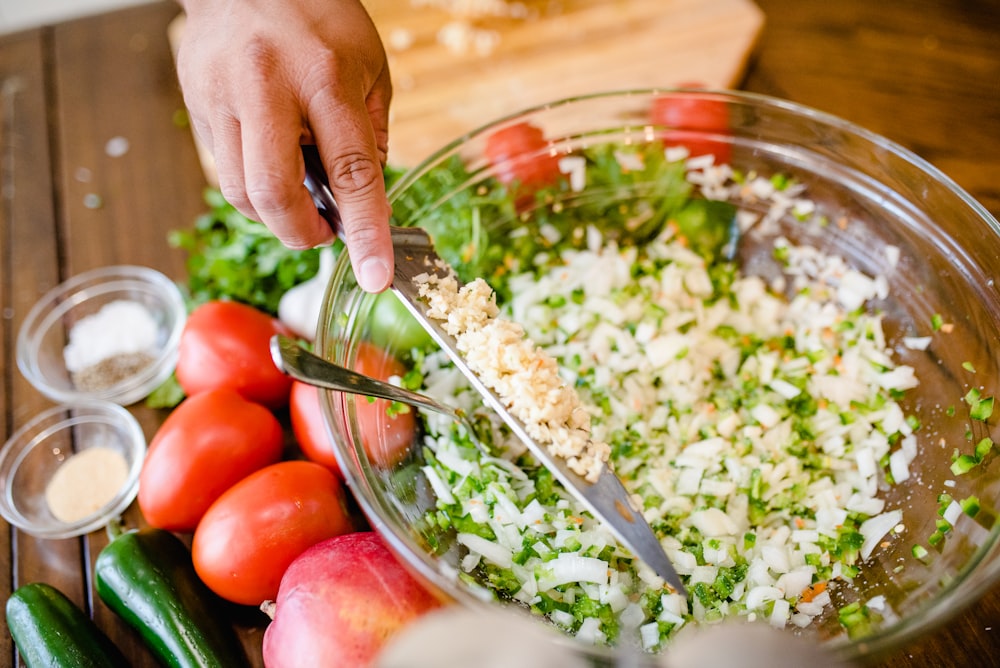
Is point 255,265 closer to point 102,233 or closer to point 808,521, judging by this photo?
point 102,233

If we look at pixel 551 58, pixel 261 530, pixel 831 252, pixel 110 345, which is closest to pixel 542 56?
pixel 551 58

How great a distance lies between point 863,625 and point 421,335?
79 centimetres

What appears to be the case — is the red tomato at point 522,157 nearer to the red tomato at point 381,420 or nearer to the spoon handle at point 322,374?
the red tomato at point 381,420

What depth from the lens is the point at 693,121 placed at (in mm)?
1385

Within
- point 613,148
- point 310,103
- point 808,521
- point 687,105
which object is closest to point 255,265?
point 310,103

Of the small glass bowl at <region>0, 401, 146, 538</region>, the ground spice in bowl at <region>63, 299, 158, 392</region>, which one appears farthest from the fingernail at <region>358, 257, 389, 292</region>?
the ground spice in bowl at <region>63, 299, 158, 392</region>

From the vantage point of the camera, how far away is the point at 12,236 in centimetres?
173

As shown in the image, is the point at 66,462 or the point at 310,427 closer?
the point at 310,427

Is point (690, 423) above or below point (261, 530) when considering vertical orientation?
above

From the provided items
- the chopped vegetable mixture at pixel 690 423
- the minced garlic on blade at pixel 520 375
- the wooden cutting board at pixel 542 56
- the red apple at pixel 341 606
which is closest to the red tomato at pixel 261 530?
the red apple at pixel 341 606

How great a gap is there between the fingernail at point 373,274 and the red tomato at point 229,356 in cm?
45

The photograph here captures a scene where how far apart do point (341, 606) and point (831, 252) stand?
3.53 feet

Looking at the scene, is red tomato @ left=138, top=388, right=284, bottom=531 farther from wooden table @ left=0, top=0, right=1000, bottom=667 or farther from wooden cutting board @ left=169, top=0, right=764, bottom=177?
wooden cutting board @ left=169, top=0, right=764, bottom=177

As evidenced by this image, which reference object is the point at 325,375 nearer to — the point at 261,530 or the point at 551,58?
the point at 261,530
